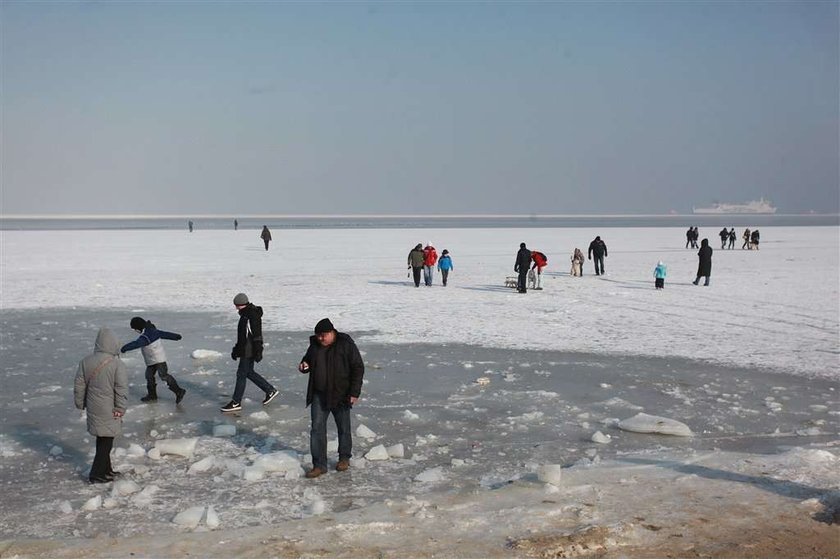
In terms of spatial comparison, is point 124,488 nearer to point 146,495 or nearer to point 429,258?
point 146,495

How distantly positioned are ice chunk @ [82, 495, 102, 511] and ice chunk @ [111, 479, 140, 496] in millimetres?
267

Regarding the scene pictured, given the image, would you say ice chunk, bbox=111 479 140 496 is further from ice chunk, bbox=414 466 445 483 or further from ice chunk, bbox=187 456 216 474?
ice chunk, bbox=414 466 445 483

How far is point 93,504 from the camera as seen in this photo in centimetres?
679

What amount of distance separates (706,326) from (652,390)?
6.62 metres

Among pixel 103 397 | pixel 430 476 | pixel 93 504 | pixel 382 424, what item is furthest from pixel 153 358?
pixel 430 476

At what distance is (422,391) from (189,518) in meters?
5.19

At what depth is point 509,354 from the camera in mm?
14031

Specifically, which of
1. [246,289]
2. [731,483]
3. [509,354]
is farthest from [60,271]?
[731,483]

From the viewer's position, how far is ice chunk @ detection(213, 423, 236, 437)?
9125 millimetres

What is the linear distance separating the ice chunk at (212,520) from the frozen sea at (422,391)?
0.09 m

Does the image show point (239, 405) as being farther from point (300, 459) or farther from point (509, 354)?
point (509, 354)

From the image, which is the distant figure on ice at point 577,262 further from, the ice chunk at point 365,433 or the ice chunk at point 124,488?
the ice chunk at point 124,488

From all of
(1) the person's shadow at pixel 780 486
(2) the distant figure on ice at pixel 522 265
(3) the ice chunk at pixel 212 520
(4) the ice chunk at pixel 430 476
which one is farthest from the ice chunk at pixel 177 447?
(2) the distant figure on ice at pixel 522 265

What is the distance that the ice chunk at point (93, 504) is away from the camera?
677 cm
